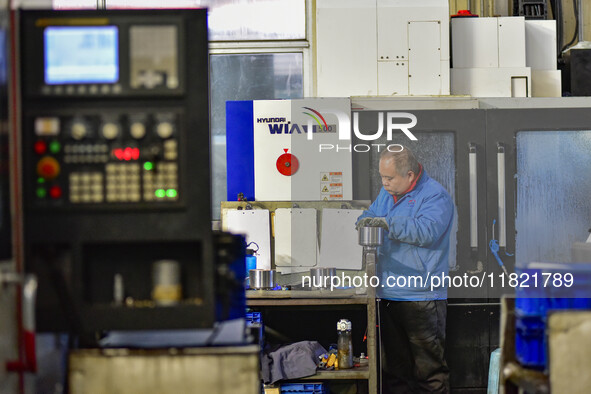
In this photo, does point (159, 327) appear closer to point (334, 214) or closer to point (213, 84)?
point (334, 214)

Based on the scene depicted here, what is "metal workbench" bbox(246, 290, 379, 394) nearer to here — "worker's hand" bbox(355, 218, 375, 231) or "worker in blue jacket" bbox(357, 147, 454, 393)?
"worker in blue jacket" bbox(357, 147, 454, 393)

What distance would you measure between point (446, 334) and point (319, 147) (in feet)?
3.94

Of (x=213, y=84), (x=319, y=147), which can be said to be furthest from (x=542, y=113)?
(x=213, y=84)

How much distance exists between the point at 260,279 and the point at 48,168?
241cm

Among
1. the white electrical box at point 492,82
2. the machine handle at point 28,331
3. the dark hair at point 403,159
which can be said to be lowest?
the machine handle at point 28,331

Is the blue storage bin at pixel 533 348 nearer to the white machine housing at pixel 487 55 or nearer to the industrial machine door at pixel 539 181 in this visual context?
the industrial machine door at pixel 539 181

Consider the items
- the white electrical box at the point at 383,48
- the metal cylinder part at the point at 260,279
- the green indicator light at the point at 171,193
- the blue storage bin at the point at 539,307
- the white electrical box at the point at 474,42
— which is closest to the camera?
the green indicator light at the point at 171,193

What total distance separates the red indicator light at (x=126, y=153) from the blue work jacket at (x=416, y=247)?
8.67 feet

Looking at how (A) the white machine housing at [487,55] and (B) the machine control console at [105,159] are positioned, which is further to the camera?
(A) the white machine housing at [487,55]

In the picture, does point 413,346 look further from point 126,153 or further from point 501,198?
point 126,153

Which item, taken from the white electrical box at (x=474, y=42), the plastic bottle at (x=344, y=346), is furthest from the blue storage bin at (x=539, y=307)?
the white electrical box at (x=474, y=42)

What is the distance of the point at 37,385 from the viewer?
1.59m

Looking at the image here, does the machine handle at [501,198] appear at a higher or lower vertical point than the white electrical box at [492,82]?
lower

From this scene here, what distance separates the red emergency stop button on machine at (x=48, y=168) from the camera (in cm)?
156
